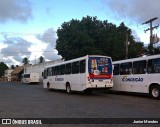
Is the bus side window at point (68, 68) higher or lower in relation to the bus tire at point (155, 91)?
higher

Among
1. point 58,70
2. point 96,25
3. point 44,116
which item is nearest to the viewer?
point 44,116

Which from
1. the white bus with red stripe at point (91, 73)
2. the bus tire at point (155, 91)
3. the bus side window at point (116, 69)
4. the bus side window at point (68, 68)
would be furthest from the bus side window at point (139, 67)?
the bus side window at point (68, 68)

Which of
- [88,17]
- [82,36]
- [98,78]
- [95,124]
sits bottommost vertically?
[95,124]

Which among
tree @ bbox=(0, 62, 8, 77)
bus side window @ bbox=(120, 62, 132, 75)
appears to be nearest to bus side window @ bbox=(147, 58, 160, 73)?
bus side window @ bbox=(120, 62, 132, 75)

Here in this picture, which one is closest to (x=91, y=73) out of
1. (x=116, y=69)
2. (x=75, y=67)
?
(x=75, y=67)

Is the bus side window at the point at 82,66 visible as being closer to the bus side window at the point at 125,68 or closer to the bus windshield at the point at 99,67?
the bus windshield at the point at 99,67

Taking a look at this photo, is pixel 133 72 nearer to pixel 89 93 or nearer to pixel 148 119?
pixel 89 93

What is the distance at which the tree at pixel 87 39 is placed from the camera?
4462 centimetres

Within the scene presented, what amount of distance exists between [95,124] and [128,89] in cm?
1286

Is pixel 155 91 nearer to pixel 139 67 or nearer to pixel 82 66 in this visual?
pixel 139 67

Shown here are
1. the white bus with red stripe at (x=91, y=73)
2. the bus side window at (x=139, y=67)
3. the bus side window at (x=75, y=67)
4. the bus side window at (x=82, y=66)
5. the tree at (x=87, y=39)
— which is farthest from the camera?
the tree at (x=87, y=39)

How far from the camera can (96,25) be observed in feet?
157

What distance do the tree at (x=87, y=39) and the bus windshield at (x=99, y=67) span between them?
70.5 ft

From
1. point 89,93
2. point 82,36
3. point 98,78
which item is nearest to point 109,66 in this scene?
point 98,78
